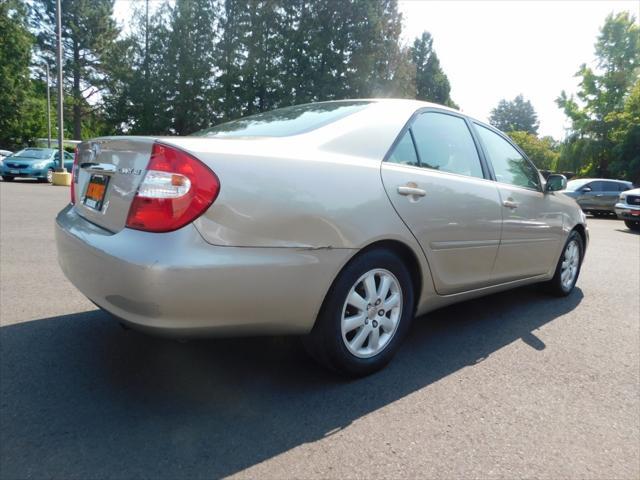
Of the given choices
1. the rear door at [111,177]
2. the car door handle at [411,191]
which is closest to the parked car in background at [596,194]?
the car door handle at [411,191]

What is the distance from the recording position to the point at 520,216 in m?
3.66

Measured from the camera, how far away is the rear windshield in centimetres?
267

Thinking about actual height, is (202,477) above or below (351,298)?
below

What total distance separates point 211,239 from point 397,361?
149cm

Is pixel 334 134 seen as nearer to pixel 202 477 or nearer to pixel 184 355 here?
pixel 184 355

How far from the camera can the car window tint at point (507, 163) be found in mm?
3651

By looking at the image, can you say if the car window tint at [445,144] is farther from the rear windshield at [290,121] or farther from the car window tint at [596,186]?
the car window tint at [596,186]

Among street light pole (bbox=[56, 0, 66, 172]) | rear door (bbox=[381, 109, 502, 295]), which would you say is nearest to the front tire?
rear door (bbox=[381, 109, 502, 295])

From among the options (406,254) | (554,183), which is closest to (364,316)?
(406,254)

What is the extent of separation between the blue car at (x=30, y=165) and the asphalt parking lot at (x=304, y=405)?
17253 millimetres

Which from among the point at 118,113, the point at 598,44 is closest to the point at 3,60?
the point at 118,113

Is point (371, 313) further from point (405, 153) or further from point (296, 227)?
point (405, 153)

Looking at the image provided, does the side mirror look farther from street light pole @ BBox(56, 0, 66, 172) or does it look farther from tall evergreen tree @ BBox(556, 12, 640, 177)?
tall evergreen tree @ BBox(556, 12, 640, 177)

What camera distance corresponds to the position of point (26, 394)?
7.59 feet
